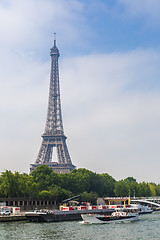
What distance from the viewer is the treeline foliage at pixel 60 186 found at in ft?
385

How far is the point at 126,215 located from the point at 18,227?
1283 inches

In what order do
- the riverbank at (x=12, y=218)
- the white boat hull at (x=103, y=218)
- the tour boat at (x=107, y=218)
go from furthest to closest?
the tour boat at (x=107, y=218)
the white boat hull at (x=103, y=218)
the riverbank at (x=12, y=218)

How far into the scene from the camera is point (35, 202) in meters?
122

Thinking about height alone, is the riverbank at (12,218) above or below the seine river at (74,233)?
above

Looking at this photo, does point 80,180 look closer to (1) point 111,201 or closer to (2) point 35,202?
(1) point 111,201

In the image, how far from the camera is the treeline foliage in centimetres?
11725

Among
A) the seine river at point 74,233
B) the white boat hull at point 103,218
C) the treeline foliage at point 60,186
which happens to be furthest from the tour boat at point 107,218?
the treeline foliage at point 60,186

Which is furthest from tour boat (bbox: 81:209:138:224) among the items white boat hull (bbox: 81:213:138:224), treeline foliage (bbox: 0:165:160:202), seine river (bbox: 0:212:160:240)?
treeline foliage (bbox: 0:165:160:202)

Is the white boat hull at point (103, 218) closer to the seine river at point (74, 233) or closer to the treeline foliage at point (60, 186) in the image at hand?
the seine river at point (74, 233)

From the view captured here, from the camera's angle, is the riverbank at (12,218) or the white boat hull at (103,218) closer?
the riverbank at (12,218)

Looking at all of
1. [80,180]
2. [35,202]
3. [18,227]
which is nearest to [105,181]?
[80,180]

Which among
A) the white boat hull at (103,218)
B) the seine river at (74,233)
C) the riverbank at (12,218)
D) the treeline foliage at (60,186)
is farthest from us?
the treeline foliage at (60,186)

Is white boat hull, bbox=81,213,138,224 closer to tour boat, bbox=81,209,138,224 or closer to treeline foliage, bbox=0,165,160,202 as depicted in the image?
tour boat, bbox=81,209,138,224

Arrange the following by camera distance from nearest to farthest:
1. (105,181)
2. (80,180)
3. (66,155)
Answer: (80,180)
(105,181)
(66,155)
